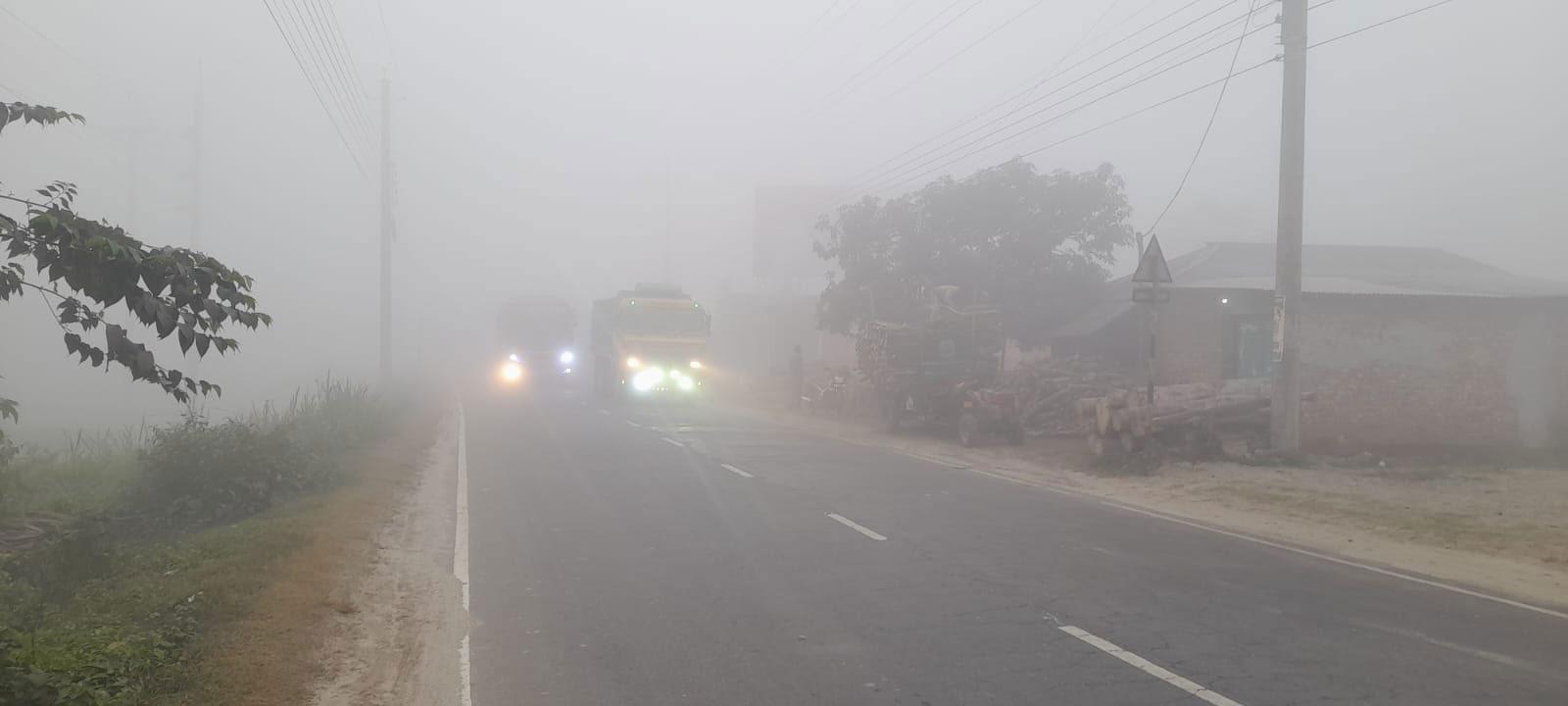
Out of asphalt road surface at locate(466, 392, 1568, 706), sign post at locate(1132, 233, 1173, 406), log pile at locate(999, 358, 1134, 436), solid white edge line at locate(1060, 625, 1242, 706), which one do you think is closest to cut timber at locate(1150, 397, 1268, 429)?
sign post at locate(1132, 233, 1173, 406)

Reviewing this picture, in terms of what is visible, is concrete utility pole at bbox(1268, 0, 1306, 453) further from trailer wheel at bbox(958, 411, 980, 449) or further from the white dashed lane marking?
the white dashed lane marking

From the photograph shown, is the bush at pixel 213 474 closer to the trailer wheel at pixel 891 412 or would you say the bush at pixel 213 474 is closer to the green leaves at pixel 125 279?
the green leaves at pixel 125 279

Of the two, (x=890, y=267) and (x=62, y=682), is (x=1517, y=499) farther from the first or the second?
(x=890, y=267)

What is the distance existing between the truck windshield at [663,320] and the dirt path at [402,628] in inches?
890

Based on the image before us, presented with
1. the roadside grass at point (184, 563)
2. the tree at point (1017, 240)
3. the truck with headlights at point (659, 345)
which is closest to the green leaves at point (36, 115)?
the roadside grass at point (184, 563)

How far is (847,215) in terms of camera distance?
33.2 metres

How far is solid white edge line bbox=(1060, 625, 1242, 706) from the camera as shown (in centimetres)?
616

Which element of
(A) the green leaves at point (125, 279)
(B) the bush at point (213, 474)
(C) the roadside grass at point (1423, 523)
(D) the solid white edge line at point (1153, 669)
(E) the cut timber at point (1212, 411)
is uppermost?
(A) the green leaves at point (125, 279)

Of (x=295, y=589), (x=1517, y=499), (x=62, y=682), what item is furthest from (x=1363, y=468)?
(x=62, y=682)

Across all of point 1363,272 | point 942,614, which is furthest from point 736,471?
point 1363,272

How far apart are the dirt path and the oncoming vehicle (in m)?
35.9

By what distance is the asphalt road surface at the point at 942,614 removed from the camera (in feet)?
21.1

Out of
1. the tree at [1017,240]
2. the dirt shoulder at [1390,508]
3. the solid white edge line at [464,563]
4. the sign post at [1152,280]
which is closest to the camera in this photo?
the solid white edge line at [464,563]

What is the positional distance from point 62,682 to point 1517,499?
15411 mm
